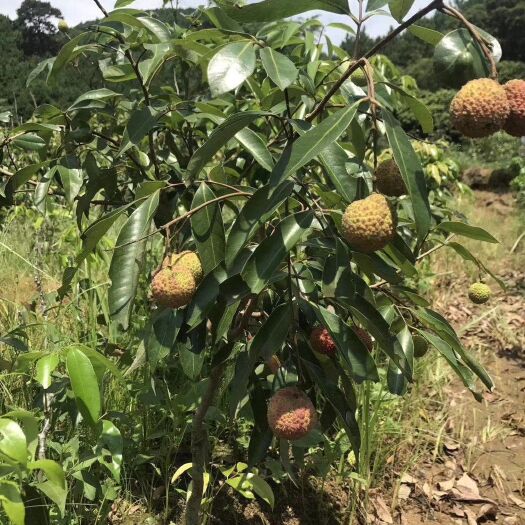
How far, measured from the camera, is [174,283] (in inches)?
42.4

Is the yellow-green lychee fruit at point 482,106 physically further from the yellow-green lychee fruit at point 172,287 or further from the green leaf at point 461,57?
the yellow-green lychee fruit at point 172,287

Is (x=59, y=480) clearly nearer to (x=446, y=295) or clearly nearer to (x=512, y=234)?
(x=446, y=295)

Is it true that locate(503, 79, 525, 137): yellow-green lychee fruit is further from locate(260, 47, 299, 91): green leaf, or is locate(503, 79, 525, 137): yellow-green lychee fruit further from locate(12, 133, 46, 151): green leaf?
locate(12, 133, 46, 151): green leaf

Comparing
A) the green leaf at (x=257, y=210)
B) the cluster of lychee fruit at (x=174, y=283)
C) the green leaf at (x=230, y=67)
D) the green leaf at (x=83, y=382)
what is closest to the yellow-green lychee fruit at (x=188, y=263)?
the cluster of lychee fruit at (x=174, y=283)

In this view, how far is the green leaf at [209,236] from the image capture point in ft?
3.81

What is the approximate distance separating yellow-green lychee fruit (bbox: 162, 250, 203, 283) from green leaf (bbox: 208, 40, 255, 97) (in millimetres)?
385

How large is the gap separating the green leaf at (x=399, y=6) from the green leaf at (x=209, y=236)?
0.52 m

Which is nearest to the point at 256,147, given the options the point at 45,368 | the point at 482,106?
the point at 482,106

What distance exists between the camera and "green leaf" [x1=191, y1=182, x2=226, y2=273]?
1161 mm

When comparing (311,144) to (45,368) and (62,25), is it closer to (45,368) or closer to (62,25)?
(45,368)

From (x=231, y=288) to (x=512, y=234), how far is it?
238 inches

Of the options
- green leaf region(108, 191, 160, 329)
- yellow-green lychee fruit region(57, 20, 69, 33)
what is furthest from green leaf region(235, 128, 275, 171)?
yellow-green lychee fruit region(57, 20, 69, 33)

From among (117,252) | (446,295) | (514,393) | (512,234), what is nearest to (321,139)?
(117,252)

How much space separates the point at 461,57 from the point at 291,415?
0.72m
